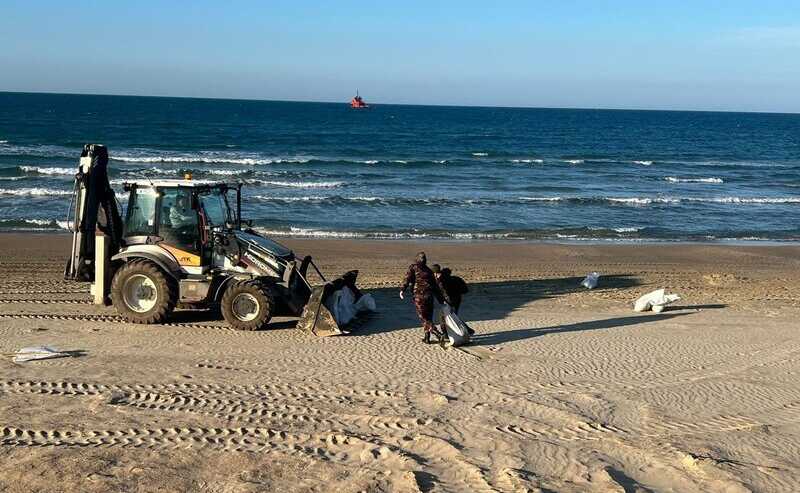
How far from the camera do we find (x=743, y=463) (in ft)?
26.2

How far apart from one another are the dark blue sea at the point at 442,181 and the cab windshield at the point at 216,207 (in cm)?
1084

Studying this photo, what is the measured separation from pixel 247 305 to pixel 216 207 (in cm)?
159

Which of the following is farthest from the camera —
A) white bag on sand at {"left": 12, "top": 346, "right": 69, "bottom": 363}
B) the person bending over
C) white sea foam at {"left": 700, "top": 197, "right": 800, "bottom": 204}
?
white sea foam at {"left": 700, "top": 197, "right": 800, "bottom": 204}

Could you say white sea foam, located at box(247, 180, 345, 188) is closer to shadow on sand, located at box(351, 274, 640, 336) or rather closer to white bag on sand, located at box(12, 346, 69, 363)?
shadow on sand, located at box(351, 274, 640, 336)

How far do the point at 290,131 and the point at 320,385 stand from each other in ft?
207

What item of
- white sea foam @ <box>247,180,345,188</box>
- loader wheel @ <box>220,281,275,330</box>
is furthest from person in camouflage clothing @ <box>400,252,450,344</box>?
white sea foam @ <box>247,180,345,188</box>

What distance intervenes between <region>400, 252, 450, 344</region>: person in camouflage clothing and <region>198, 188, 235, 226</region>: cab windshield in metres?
3.00

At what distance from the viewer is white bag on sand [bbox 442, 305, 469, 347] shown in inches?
460

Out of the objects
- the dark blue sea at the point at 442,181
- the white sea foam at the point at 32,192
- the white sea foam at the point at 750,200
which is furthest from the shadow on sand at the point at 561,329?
the white sea foam at the point at 32,192

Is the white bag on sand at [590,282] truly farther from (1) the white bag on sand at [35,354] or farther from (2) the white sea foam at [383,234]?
(1) the white bag on sand at [35,354]

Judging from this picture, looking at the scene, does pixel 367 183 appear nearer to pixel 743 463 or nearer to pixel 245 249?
pixel 245 249

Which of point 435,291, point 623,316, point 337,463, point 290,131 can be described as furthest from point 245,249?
point 290,131

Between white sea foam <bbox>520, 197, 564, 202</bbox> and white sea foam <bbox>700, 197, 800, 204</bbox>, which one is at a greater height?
white sea foam <bbox>700, 197, 800, 204</bbox>

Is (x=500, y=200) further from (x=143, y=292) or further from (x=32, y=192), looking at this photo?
(x=143, y=292)
